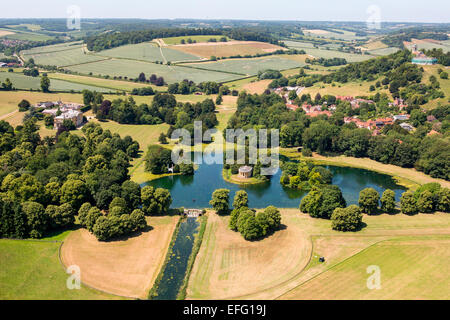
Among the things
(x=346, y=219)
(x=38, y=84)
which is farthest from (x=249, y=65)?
(x=346, y=219)

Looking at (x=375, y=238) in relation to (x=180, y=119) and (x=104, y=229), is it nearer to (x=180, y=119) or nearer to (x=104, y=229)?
(x=104, y=229)

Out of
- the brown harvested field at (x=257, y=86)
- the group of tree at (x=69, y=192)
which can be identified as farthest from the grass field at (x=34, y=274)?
the brown harvested field at (x=257, y=86)

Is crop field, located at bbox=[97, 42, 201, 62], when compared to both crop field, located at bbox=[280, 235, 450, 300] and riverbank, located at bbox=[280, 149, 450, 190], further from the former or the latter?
crop field, located at bbox=[280, 235, 450, 300]

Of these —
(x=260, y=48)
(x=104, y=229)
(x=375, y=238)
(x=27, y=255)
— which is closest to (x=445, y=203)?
(x=375, y=238)

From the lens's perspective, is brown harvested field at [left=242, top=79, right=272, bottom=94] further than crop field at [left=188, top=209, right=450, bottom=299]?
Yes

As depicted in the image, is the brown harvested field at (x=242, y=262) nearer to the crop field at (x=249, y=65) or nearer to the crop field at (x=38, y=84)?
the crop field at (x=38, y=84)

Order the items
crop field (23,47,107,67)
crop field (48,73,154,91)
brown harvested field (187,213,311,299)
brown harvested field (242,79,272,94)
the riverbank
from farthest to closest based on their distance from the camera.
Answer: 1. crop field (23,47,107,67)
2. crop field (48,73,154,91)
3. brown harvested field (242,79,272,94)
4. the riverbank
5. brown harvested field (187,213,311,299)

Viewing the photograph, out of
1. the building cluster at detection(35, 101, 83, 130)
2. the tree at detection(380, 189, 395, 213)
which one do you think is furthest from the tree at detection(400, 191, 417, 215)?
the building cluster at detection(35, 101, 83, 130)

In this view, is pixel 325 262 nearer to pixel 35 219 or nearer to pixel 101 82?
pixel 35 219
